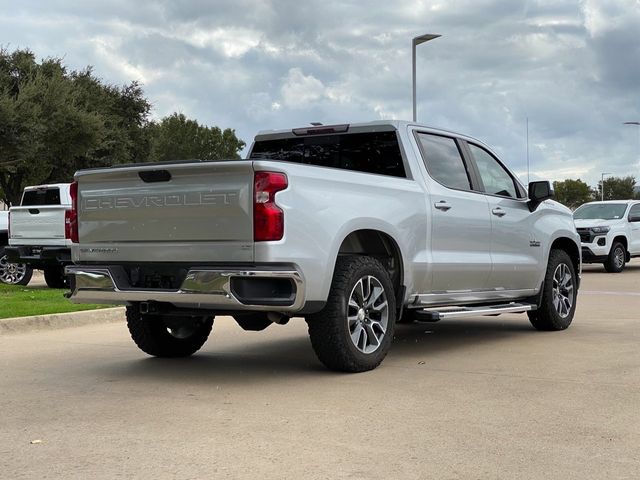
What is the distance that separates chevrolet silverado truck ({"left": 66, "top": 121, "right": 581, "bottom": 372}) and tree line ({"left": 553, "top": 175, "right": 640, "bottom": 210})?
8476 cm

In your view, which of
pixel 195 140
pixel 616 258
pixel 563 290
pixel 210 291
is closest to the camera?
pixel 210 291

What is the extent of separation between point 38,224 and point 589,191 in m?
89.6

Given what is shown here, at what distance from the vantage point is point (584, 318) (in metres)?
10.4

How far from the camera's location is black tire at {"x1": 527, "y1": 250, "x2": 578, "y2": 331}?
355 inches

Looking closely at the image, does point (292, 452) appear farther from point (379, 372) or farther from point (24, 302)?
point (24, 302)

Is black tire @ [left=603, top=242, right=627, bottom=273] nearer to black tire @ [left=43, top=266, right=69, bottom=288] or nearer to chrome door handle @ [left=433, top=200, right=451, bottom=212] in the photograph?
black tire @ [left=43, top=266, right=69, bottom=288]

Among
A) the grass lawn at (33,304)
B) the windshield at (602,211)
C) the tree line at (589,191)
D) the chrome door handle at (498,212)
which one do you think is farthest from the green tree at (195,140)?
the chrome door handle at (498,212)

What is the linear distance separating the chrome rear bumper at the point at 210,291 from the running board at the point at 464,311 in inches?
64.6

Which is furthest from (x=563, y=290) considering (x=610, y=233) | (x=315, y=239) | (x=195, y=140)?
(x=195, y=140)

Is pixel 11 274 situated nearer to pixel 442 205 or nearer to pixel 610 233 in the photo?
pixel 442 205

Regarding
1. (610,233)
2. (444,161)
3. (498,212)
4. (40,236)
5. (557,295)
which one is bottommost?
(557,295)

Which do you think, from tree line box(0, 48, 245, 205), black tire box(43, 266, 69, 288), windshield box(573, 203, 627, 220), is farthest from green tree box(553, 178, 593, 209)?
black tire box(43, 266, 69, 288)

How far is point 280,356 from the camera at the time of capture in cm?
764

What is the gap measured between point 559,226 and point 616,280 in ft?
29.8
